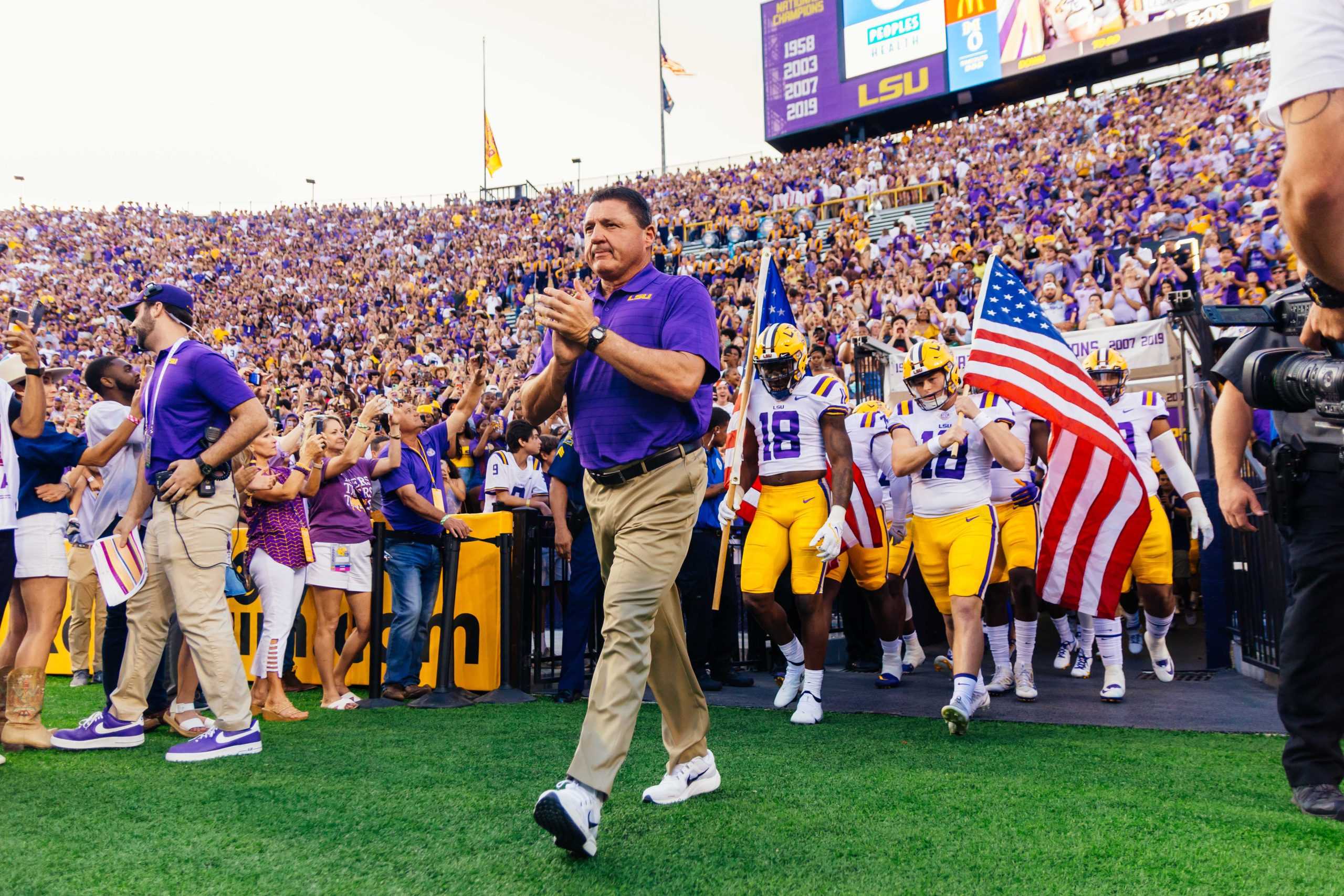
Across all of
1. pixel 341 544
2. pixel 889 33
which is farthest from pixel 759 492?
pixel 889 33

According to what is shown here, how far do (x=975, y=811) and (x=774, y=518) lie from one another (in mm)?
2914

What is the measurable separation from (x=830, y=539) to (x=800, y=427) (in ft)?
2.79

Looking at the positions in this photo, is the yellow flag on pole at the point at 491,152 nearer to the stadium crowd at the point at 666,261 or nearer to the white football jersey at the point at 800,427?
the stadium crowd at the point at 666,261

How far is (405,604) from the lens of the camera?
7.05 metres

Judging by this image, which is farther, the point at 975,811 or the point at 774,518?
the point at 774,518

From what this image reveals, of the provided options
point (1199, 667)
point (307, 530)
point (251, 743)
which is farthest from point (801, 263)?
point (251, 743)

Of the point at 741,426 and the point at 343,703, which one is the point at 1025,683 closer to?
the point at 741,426

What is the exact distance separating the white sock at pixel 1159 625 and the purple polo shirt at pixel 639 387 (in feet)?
17.3

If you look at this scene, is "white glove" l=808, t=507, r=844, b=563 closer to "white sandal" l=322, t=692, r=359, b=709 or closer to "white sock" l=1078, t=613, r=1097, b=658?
"white sock" l=1078, t=613, r=1097, b=658

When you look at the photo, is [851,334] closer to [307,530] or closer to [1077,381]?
[1077,381]

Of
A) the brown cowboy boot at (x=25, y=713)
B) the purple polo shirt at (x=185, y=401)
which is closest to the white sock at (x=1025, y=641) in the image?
the purple polo shirt at (x=185, y=401)

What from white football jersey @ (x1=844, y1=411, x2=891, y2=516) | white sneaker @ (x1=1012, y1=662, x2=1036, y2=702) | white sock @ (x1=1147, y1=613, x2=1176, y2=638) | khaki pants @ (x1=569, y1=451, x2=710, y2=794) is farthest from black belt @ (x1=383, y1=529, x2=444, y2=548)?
white sock @ (x1=1147, y1=613, x2=1176, y2=638)

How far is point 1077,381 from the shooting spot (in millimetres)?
6758

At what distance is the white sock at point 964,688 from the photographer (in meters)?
5.40
